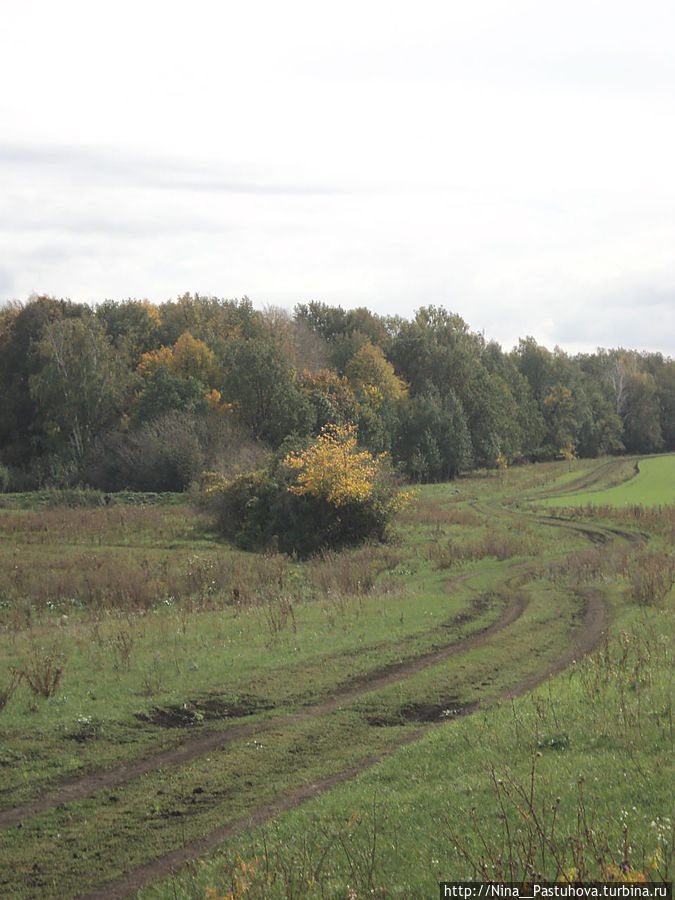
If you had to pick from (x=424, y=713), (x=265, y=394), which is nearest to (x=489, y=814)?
(x=424, y=713)

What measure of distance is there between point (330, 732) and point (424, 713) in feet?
6.13

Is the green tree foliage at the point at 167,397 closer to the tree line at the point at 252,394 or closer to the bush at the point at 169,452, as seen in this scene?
the tree line at the point at 252,394

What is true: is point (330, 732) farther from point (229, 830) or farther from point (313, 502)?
point (313, 502)

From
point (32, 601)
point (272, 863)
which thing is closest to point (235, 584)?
point (32, 601)

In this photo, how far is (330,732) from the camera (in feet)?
37.8

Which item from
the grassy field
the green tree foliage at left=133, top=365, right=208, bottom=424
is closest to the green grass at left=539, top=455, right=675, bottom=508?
the grassy field

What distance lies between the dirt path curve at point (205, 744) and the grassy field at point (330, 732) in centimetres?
5

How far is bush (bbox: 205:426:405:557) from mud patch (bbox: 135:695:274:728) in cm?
2511

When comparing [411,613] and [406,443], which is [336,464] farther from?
[406,443]

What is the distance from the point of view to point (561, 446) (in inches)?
4614

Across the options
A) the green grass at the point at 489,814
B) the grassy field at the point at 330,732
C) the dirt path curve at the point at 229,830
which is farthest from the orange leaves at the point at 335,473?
the green grass at the point at 489,814

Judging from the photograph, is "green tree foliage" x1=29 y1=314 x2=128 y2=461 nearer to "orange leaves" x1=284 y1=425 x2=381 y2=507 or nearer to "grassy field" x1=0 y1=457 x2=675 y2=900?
"orange leaves" x1=284 y1=425 x2=381 y2=507

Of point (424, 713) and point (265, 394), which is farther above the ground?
point (265, 394)

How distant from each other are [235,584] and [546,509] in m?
32.6
